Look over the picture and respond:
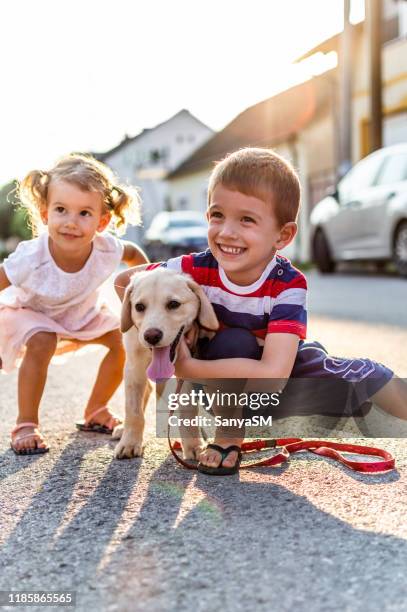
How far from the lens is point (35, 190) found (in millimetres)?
3816

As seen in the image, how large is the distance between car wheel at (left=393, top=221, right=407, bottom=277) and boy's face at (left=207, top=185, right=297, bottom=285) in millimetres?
8121

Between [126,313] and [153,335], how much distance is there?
0.27 m

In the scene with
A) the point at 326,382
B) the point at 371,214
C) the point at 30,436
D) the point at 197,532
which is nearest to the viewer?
the point at 197,532

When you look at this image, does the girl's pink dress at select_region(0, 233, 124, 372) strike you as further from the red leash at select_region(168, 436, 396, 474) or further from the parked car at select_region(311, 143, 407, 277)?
the parked car at select_region(311, 143, 407, 277)

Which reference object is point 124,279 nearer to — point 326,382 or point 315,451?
point 326,382

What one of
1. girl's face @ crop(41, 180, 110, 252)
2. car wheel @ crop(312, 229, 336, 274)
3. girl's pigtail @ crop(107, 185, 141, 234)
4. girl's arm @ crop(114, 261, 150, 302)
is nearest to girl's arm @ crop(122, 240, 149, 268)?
girl's pigtail @ crop(107, 185, 141, 234)

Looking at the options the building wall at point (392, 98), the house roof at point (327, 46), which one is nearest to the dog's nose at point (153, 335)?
the building wall at point (392, 98)

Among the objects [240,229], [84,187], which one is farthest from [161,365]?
[84,187]

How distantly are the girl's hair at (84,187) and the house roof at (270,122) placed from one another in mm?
20219

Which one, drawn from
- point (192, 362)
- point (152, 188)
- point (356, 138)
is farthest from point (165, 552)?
point (152, 188)

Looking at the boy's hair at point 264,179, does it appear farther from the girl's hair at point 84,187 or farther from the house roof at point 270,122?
the house roof at point 270,122

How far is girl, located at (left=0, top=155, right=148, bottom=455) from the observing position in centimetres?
364

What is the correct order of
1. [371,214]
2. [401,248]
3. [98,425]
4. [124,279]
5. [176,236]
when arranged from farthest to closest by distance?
[176,236] < [371,214] < [401,248] < [98,425] < [124,279]

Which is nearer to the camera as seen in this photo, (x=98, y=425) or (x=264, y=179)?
(x=264, y=179)
